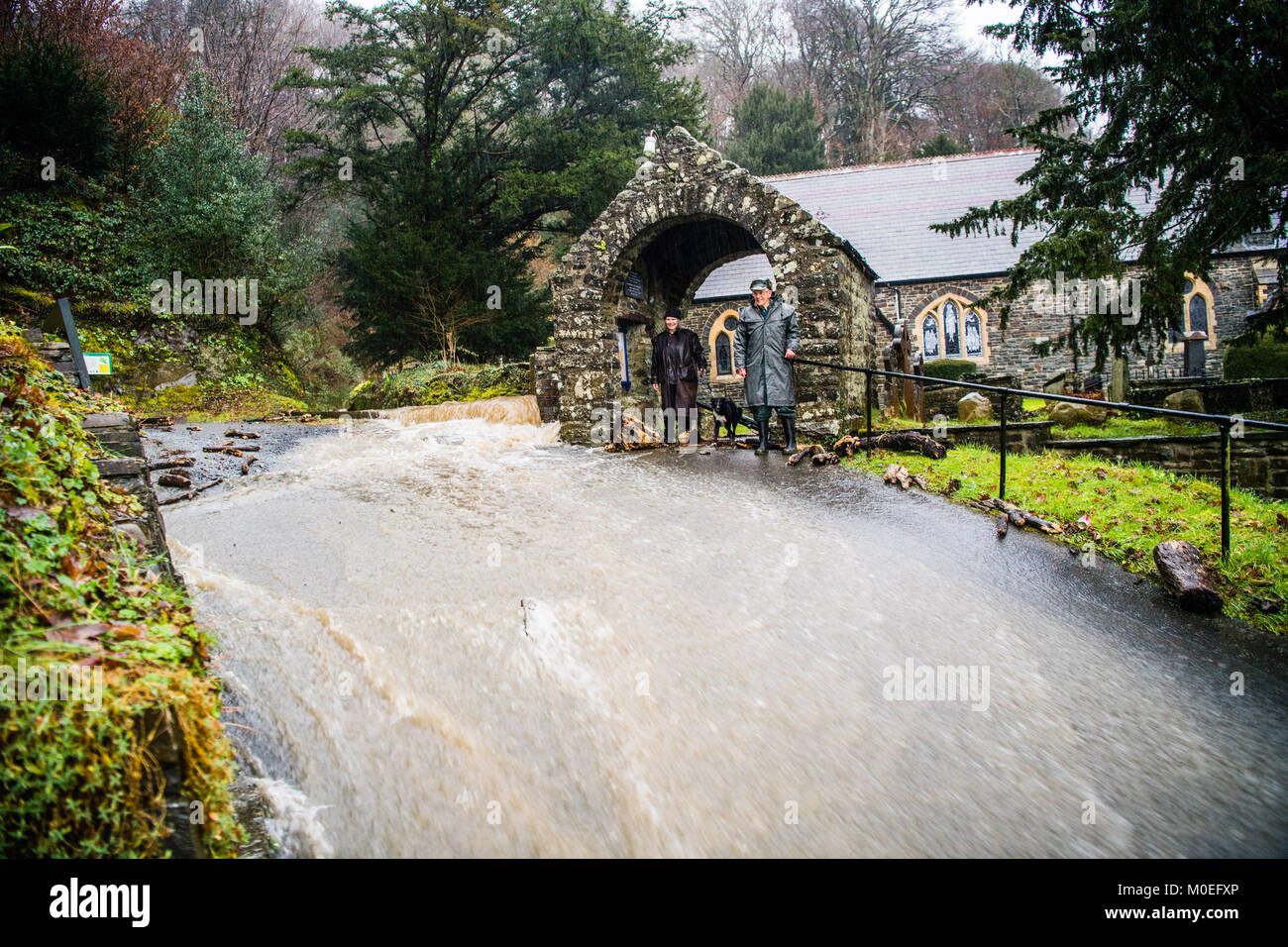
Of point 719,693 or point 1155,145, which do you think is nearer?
point 719,693

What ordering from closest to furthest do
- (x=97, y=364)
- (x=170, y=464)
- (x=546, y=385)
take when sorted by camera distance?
(x=97, y=364), (x=170, y=464), (x=546, y=385)

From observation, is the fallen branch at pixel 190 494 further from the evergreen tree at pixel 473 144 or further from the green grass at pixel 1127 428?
the evergreen tree at pixel 473 144

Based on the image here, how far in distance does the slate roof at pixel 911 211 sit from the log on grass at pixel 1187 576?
69.8ft

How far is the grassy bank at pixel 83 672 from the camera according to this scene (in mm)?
2141

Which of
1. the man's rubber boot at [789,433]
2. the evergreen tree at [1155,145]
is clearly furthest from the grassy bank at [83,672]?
the evergreen tree at [1155,145]

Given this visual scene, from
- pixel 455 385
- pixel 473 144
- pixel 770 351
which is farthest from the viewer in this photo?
pixel 473 144

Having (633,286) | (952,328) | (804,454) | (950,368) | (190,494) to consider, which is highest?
(952,328)

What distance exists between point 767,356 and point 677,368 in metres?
1.81

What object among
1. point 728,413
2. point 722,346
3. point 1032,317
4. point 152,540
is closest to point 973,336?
point 1032,317

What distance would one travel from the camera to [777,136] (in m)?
32.9

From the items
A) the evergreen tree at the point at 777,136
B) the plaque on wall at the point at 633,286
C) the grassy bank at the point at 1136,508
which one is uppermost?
the evergreen tree at the point at 777,136

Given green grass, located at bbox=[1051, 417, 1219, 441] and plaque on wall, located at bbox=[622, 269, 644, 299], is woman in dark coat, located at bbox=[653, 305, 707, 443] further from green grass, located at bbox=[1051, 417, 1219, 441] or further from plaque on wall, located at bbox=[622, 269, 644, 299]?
green grass, located at bbox=[1051, 417, 1219, 441]

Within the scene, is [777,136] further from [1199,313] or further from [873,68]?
[1199,313]
